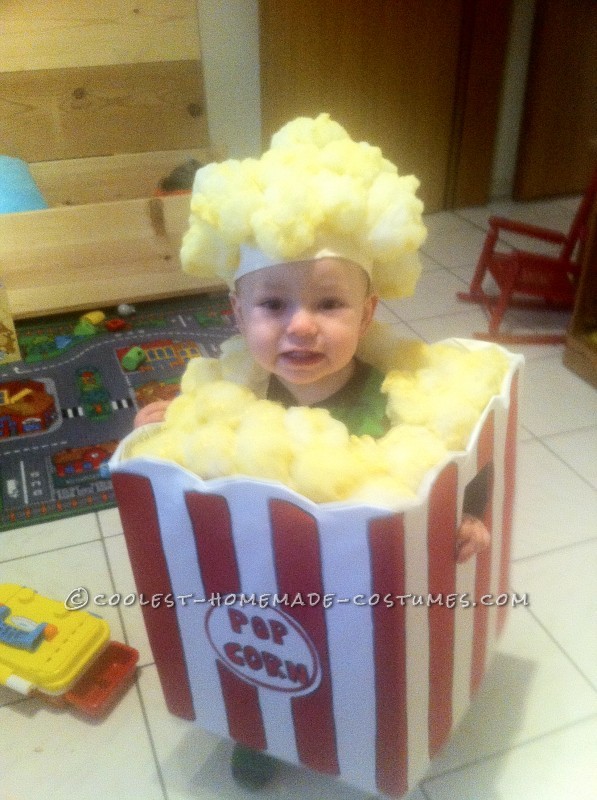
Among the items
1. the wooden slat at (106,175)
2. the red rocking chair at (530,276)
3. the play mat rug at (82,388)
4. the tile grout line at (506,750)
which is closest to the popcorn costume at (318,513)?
the tile grout line at (506,750)

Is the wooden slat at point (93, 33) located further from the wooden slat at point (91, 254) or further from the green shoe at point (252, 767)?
the green shoe at point (252, 767)

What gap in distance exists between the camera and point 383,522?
60 cm

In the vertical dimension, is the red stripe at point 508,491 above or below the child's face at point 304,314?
below

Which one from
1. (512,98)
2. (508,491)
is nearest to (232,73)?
(512,98)

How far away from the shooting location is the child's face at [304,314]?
72 cm

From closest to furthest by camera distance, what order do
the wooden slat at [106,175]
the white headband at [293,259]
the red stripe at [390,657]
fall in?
the red stripe at [390,657] < the white headband at [293,259] < the wooden slat at [106,175]

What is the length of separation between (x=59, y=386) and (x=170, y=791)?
1094 mm

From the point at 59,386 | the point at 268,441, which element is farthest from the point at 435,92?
the point at 268,441

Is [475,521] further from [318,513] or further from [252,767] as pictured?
[252,767]

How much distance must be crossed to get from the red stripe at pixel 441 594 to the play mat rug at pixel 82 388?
80 cm

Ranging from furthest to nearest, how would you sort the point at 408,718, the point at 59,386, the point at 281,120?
the point at 281,120
the point at 59,386
the point at 408,718

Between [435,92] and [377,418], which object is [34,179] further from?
[377,418]

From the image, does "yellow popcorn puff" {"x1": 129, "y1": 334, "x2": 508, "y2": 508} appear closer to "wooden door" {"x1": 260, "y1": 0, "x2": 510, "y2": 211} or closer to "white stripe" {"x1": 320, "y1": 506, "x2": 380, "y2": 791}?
"white stripe" {"x1": 320, "y1": 506, "x2": 380, "y2": 791}

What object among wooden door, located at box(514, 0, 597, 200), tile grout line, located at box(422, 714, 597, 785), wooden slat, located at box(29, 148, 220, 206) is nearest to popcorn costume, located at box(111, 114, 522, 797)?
tile grout line, located at box(422, 714, 597, 785)
